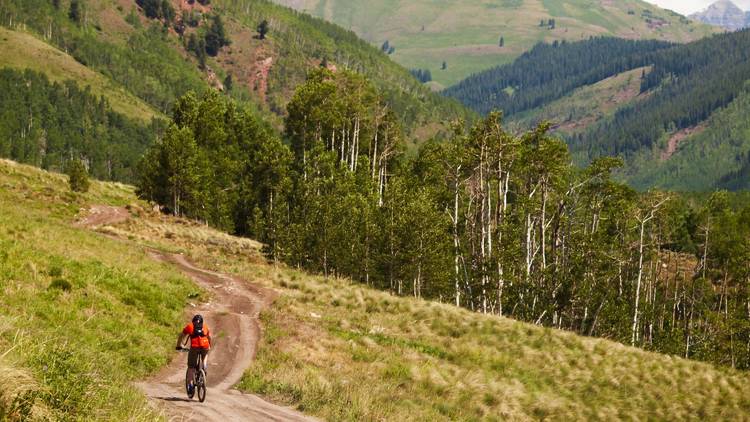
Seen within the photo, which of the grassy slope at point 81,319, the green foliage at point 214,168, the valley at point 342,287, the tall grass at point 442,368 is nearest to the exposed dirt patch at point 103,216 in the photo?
the valley at point 342,287

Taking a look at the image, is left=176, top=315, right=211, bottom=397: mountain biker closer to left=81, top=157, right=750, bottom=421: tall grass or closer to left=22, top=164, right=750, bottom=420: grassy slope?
left=22, top=164, right=750, bottom=420: grassy slope

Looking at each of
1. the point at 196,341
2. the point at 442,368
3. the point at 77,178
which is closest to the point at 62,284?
the point at 196,341

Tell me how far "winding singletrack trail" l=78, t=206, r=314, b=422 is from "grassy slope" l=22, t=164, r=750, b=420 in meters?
0.84

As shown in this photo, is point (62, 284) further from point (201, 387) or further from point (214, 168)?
point (214, 168)

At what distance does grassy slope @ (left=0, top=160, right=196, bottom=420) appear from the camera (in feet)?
35.6

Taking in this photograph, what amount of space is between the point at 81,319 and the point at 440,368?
51.4ft

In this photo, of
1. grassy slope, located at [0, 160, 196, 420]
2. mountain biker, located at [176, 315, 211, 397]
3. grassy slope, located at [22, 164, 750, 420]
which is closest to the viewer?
grassy slope, located at [0, 160, 196, 420]

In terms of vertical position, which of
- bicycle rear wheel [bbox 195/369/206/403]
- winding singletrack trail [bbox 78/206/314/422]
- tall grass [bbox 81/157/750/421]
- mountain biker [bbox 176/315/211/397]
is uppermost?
mountain biker [bbox 176/315/211/397]

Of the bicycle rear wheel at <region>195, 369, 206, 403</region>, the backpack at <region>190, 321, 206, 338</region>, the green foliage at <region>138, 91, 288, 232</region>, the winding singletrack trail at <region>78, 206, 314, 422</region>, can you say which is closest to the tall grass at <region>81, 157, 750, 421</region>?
the winding singletrack trail at <region>78, 206, 314, 422</region>

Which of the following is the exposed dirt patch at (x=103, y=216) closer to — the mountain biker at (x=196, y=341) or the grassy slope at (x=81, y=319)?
the grassy slope at (x=81, y=319)

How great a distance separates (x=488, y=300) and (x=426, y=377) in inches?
1054

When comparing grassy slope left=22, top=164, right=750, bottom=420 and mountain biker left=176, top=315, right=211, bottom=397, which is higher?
mountain biker left=176, top=315, right=211, bottom=397

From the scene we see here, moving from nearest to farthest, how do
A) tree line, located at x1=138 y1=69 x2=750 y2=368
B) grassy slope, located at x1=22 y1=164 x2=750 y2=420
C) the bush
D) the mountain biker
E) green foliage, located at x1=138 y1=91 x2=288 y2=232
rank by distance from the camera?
the mountain biker → grassy slope, located at x1=22 y1=164 x2=750 y2=420 → the bush → tree line, located at x1=138 y1=69 x2=750 y2=368 → green foliage, located at x1=138 y1=91 x2=288 y2=232

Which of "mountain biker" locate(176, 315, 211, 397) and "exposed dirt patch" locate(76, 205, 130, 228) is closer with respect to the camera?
"mountain biker" locate(176, 315, 211, 397)
